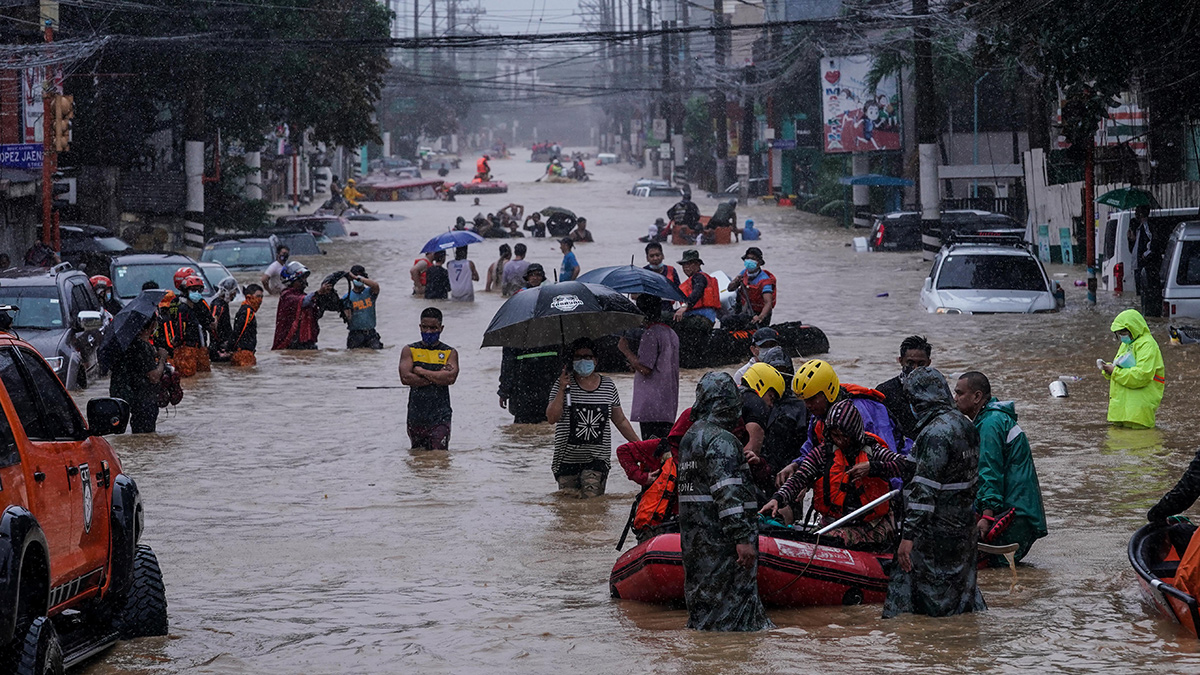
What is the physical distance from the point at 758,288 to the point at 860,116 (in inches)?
1279

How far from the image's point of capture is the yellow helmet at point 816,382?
859 cm

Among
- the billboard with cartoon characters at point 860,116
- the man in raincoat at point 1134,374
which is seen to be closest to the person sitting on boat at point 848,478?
the man in raincoat at point 1134,374

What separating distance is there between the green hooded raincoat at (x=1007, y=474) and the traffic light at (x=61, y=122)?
988 inches

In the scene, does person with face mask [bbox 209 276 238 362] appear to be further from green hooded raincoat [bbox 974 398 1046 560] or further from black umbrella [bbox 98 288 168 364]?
green hooded raincoat [bbox 974 398 1046 560]

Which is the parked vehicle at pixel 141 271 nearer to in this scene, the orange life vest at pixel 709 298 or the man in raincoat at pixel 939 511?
the orange life vest at pixel 709 298

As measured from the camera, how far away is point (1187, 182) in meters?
28.7

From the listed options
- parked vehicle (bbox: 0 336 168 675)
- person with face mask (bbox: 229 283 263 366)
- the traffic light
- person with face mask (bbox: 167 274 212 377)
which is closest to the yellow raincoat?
parked vehicle (bbox: 0 336 168 675)

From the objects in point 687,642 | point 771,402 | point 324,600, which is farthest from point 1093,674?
point 324,600

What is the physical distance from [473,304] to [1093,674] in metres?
24.4

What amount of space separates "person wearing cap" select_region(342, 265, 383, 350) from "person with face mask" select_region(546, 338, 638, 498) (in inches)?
405

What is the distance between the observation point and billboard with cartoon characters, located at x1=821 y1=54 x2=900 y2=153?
51562 mm

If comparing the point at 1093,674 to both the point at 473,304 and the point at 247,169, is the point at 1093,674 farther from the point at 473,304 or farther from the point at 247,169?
the point at 247,169

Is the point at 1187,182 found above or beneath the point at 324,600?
above

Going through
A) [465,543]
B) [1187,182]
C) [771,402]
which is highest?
[1187,182]
